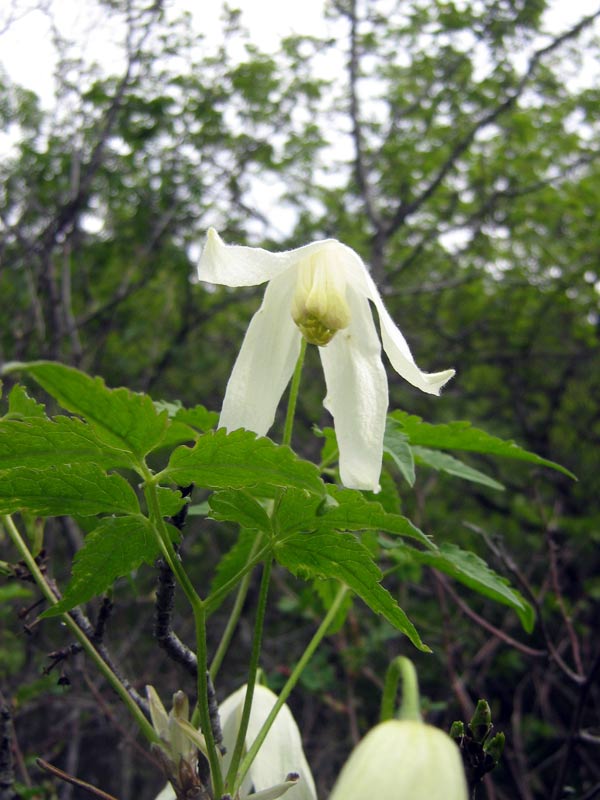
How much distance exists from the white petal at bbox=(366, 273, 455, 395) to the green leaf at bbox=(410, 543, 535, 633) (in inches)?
9.2

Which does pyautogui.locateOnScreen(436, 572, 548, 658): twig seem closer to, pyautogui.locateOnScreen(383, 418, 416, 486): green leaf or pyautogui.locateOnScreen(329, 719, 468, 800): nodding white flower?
pyautogui.locateOnScreen(383, 418, 416, 486): green leaf

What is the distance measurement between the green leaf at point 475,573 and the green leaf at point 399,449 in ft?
0.45

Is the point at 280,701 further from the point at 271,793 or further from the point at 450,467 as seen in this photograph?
the point at 450,467

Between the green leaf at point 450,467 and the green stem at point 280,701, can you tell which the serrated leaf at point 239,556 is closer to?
the green stem at point 280,701

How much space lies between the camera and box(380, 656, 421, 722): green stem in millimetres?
715

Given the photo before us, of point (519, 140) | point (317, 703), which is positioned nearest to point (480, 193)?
point (519, 140)

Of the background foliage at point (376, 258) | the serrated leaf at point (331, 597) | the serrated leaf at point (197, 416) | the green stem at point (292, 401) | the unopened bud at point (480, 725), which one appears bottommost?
the background foliage at point (376, 258)

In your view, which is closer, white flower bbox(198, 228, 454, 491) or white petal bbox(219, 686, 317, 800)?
white flower bbox(198, 228, 454, 491)

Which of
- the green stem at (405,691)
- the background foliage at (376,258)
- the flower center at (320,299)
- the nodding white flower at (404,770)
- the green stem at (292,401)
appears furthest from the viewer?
the background foliage at (376,258)

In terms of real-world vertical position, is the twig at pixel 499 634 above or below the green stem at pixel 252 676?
below

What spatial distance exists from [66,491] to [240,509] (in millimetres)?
195

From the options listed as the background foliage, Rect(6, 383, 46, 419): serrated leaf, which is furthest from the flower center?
the background foliage

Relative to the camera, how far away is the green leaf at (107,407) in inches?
25.6

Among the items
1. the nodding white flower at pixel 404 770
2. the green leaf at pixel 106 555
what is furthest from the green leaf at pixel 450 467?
the nodding white flower at pixel 404 770
